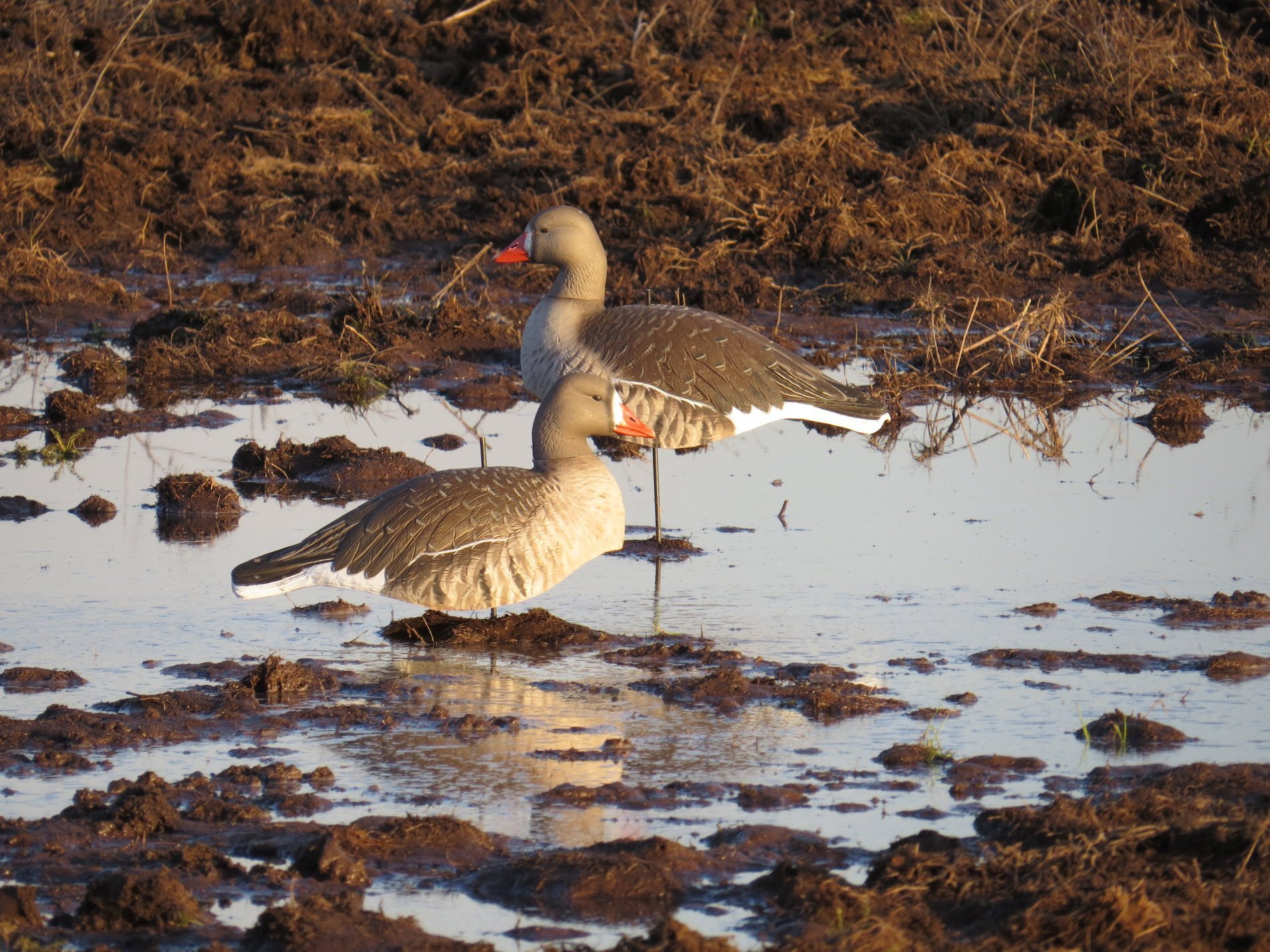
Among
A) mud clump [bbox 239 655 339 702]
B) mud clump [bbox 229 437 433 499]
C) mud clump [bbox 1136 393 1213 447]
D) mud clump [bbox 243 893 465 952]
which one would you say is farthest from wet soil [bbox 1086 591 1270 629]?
mud clump [bbox 243 893 465 952]

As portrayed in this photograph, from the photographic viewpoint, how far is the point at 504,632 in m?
7.34

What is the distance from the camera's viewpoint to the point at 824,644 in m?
7.09

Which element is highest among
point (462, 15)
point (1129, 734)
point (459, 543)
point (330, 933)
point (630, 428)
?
point (462, 15)

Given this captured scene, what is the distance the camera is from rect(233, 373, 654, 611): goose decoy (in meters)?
7.07

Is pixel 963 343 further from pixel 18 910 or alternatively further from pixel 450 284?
pixel 18 910

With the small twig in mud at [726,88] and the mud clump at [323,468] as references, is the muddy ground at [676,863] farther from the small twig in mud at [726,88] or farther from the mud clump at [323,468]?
the small twig in mud at [726,88]

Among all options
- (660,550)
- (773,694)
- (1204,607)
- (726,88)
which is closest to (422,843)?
(773,694)

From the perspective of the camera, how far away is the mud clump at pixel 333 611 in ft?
24.9

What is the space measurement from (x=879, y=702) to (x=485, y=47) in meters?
13.2

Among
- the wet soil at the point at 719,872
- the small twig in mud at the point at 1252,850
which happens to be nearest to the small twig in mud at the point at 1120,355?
the wet soil at the point at 719,872

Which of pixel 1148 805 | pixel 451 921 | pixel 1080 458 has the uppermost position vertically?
pixel 1080 458

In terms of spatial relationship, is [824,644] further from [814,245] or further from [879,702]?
[814,245]

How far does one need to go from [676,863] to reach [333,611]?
3.11m

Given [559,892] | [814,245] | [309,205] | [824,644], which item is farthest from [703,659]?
[309,205]
